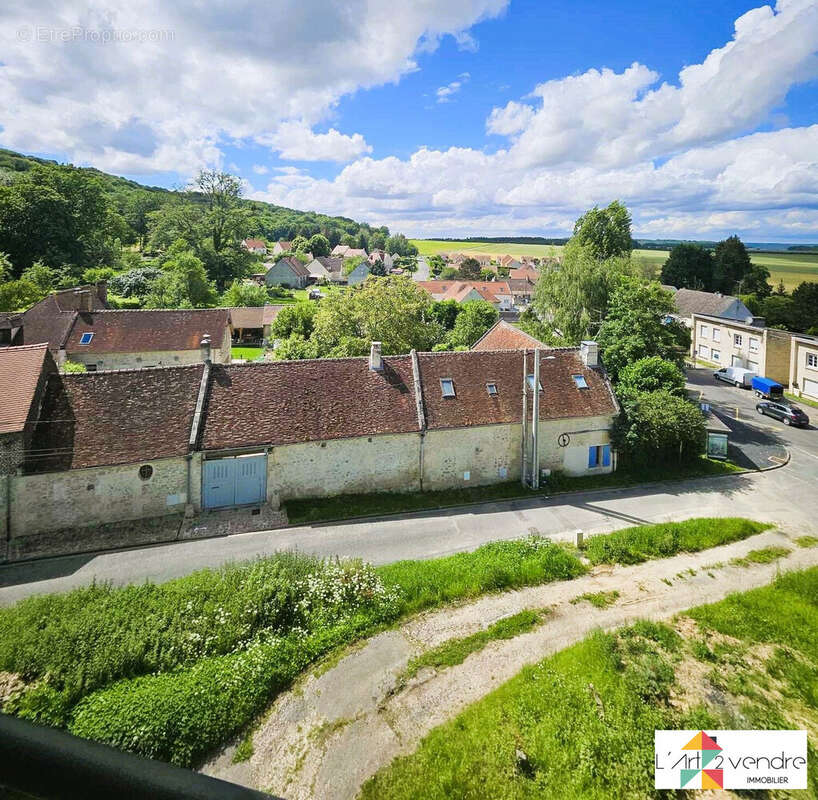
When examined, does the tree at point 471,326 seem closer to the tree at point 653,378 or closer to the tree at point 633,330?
the tree at point 633,330

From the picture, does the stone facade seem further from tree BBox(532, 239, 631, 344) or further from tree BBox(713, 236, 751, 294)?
tree BBox(713, 236, 751, 294)

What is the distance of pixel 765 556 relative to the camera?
60.4 feet

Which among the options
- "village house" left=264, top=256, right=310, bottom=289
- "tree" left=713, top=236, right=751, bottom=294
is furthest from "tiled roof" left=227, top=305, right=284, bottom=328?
"tree" left=713, top=236, right=751, bottom=294

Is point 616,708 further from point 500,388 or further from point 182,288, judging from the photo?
point 182,288

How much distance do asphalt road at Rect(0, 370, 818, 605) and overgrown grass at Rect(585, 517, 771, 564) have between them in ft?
3.91

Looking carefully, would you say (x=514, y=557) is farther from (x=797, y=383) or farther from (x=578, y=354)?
(x=797, y=383)

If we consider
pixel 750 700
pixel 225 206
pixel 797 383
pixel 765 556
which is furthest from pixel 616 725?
pixel 225 206

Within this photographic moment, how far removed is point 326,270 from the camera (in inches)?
4813

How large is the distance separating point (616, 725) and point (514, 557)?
22.8 ft

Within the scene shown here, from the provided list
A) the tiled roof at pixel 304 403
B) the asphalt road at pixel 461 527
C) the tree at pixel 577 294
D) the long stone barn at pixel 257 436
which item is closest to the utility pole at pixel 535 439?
the long stone barn at pixel 257 436

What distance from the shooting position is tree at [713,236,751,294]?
7619 cm

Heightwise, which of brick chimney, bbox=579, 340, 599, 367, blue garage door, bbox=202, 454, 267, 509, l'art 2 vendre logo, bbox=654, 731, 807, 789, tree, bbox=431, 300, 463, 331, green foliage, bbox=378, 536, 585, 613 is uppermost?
tree, bbox=431, 300, 463, 331

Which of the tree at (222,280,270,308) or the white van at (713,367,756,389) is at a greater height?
the tree at (222,280,270,308)

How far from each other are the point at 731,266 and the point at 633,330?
5872 centimetres
